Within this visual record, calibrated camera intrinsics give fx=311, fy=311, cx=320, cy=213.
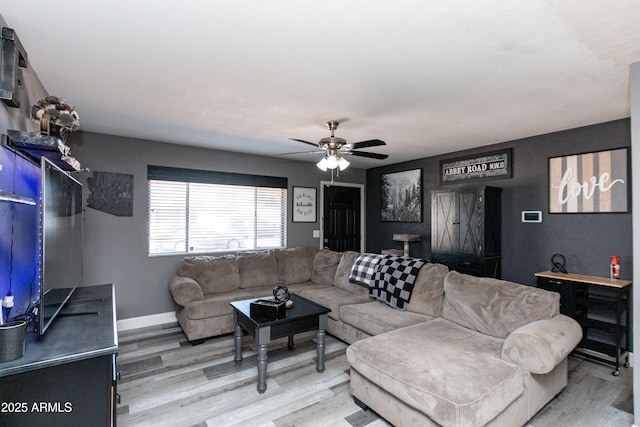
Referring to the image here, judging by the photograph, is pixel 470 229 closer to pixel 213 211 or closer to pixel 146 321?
pixel 213 211

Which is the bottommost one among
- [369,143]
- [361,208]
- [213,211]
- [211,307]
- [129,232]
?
[211,307]

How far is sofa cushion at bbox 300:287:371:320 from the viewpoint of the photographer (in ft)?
11.6

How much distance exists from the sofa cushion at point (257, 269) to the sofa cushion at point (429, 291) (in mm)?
2059

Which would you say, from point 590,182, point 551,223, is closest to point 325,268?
point 551,223

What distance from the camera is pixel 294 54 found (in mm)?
1981

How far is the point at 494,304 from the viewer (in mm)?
2545

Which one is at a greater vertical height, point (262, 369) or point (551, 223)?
point (551, 223)

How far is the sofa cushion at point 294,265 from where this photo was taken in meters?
4.58

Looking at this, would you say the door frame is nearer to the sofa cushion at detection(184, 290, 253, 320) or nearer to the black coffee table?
the sofa cushion at detection(184, 290, 253, 320)

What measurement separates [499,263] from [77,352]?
14.8 ft

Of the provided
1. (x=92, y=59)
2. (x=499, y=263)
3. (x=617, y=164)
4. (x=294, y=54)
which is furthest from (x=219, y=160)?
(x=617, y=164)

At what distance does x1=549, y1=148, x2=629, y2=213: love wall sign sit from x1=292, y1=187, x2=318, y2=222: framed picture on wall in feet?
11.5

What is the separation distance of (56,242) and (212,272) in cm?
228

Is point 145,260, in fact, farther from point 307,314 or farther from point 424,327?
point 424,327
